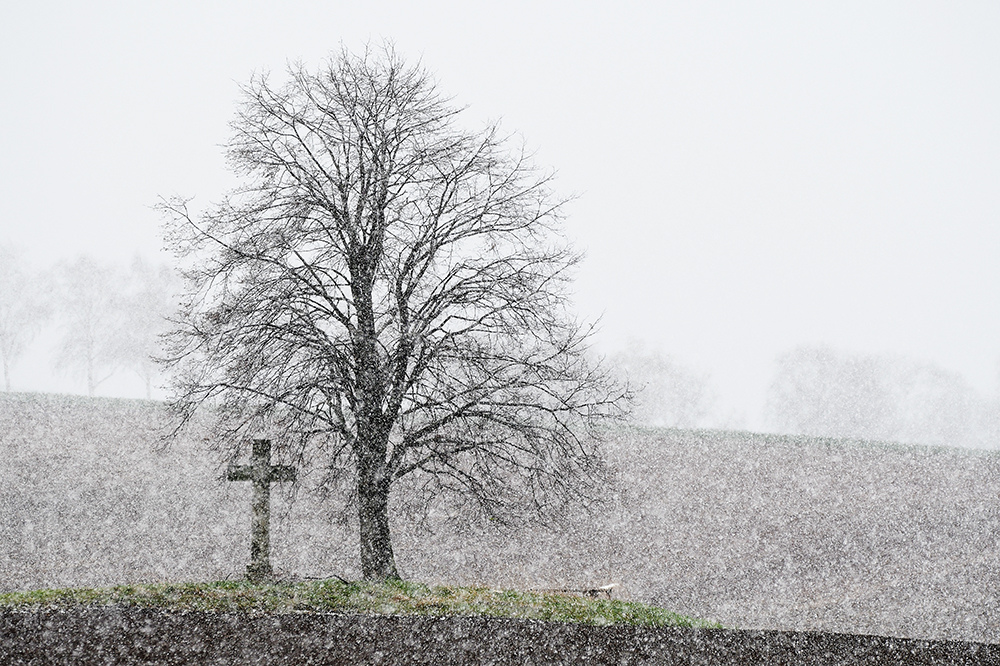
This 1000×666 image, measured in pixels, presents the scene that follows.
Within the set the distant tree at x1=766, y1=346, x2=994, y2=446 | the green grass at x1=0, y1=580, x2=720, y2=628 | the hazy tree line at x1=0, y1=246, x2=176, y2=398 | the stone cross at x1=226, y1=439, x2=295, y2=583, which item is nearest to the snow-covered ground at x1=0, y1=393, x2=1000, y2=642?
the stone cross at x1=226, y1=439, x2=295, y2=583

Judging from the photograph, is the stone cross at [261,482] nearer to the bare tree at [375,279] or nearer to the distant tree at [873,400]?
the bare tree at [375,279]

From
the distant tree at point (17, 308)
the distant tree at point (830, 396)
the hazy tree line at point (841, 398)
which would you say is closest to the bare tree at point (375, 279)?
the distant tree at point (17, 308)

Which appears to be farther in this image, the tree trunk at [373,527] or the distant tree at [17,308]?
the distant tree at [17,308]

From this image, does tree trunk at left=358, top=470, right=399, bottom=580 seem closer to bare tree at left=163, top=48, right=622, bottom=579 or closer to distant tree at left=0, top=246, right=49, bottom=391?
bare tree at left=163, top=48, right=622, bottom=579

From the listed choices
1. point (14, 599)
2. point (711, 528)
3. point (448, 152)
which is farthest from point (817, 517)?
point (14, 599)

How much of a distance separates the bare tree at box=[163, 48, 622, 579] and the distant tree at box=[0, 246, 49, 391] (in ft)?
131

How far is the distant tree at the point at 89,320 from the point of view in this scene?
46.7m

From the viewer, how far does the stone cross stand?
1359 cm

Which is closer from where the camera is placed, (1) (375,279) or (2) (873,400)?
(1) (375,279)

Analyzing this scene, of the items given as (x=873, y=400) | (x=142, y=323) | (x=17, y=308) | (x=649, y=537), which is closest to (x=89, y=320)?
(x=142, y=323)

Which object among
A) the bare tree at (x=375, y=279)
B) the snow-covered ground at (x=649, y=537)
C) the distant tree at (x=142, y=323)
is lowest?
the snow-covered ground at (x=649, y=537)

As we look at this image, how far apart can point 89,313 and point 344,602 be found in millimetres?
42910

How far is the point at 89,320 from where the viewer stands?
1845 inches

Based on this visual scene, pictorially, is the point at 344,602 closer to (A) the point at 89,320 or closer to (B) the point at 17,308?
(A) the point at 89,320
